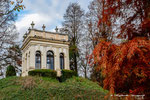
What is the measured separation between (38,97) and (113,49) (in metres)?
8.75

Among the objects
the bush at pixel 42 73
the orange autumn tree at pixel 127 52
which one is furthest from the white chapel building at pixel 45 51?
the orange autumn tree at pixel 127 52

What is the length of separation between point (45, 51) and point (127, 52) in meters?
16.6

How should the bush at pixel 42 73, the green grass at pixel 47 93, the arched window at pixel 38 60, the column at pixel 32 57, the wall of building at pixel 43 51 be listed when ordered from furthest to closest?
1. the arched window at pixel 38 60
2. the wall of building at pixel 43 51
3. the column at pixel 32 57
4. the bush at pixel 42 73
5. the green grass at pixel 47 93

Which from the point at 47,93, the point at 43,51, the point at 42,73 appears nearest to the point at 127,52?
the point at 47,93

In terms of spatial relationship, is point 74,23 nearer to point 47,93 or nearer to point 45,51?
point 45,51

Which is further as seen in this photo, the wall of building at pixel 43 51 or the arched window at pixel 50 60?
the arched window at pixel 50 60

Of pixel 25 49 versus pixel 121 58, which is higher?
pixel 25 49

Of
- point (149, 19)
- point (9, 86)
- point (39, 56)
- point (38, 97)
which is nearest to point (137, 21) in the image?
point (149, 19)

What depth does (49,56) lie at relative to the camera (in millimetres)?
19062

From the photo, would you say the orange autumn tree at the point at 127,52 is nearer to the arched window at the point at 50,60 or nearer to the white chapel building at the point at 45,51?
the white chapel building at the point at 45,51

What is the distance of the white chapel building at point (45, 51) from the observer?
1794 centimetres

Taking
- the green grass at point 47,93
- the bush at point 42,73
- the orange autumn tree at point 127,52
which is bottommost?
the green grass at point 47,93

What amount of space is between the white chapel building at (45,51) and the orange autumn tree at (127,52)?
15320 millimetres

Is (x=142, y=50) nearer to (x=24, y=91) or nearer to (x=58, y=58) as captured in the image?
(x=24, y=91)
